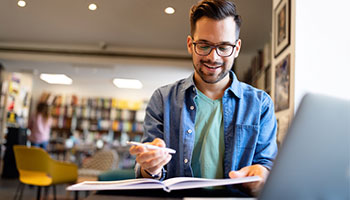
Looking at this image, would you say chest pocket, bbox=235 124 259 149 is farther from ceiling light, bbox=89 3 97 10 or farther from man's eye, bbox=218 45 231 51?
ceiling light, bbox=89 3 97 10

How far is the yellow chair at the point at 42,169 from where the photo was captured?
237 cm

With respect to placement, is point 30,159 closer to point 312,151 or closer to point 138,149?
point 138,149

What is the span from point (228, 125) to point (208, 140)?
0.34 ft

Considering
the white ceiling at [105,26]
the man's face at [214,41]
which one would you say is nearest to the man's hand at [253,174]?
the man's face at [214,41]

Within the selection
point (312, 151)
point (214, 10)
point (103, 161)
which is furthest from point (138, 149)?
point (103, 161)

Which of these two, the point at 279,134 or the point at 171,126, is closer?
the point at 171,126

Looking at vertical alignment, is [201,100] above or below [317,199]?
above

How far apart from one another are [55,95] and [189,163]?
846 centimetres

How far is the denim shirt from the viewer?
1.16 m

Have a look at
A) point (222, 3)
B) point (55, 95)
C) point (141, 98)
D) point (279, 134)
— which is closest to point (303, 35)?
point (279, 134)

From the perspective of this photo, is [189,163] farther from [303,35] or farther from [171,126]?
[303,35]

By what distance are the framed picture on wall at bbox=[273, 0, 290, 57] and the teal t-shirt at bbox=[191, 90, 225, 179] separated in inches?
31.8

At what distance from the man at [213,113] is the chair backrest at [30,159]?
141cm

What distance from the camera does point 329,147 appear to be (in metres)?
0.47
